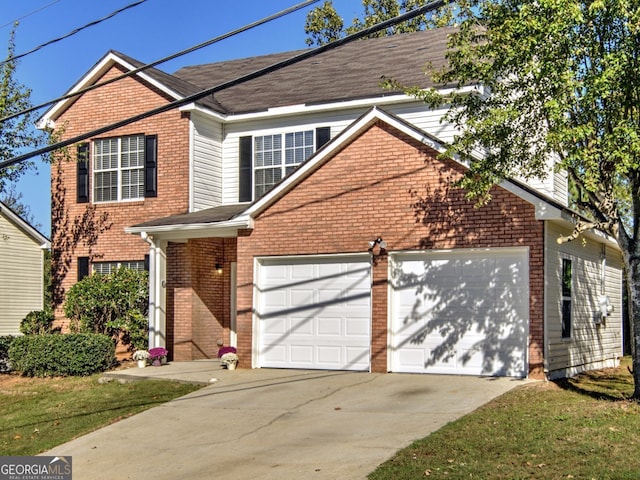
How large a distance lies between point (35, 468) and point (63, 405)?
4227 mm

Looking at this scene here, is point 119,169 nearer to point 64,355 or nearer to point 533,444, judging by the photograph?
point 64,355

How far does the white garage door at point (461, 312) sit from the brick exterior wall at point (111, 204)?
282 inches

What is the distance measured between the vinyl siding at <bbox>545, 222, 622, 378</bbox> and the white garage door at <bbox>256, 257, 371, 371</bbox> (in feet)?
11.6

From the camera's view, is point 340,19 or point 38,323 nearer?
point 38,323

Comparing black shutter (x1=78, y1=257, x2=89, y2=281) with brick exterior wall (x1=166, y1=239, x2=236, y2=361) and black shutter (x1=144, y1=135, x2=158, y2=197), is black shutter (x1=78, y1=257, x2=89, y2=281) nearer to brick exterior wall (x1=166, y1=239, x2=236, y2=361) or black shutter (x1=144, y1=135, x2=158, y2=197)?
black shutter (x1=144, y1=135, x2=158, y2=197)

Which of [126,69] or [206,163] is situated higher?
[126,69]

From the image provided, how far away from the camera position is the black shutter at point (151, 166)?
21.4 m

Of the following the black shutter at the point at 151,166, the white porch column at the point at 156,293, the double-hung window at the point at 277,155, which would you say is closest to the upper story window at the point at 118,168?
the black shutter at the point at 151,166

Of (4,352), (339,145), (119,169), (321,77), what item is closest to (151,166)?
(119,169)

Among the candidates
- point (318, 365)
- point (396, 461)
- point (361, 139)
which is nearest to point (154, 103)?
point (361, 139)

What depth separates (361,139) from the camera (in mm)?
16797

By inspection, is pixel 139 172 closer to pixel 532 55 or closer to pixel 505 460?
pixel 532 55

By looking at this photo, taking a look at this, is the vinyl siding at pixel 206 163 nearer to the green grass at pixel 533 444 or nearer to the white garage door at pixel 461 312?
the white garage door at pixel 461 312

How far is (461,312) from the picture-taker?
15773 millimetres
